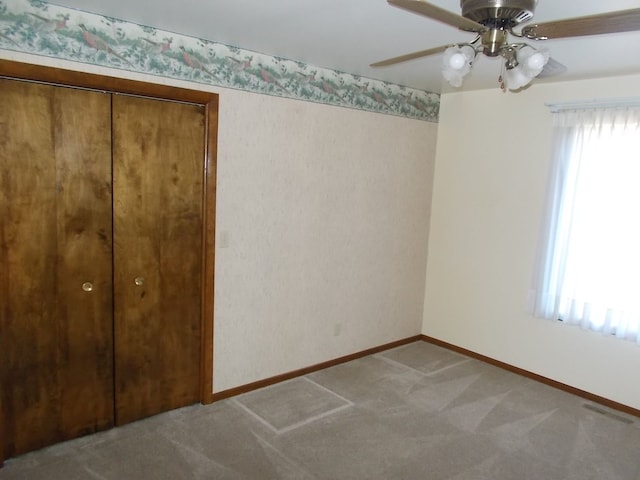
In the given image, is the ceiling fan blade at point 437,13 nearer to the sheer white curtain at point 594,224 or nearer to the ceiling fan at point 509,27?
the ceiling fan at point 509,27

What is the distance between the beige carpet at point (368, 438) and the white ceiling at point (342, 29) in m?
2.36

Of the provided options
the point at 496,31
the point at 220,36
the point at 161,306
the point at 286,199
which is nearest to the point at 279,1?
the point at 220,36

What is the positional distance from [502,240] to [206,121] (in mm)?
2637

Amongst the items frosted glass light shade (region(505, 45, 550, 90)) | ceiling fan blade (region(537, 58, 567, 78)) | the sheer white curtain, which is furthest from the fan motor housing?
the sheer white curtain

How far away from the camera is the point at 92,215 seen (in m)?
2.61

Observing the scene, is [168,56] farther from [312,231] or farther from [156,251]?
[312,231]

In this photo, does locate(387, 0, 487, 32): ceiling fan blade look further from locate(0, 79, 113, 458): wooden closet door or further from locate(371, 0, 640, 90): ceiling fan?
locate(0, 79, 113, 458): wooden closet door

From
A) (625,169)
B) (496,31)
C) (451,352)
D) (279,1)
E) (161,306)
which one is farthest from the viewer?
(451,352)

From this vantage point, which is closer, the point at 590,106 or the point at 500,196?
the point at 590,106

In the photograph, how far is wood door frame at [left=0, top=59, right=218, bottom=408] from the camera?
2.34 metres

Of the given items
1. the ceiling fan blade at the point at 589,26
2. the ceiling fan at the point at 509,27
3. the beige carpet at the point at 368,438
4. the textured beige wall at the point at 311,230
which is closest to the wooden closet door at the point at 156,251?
the textured beige wall at the point at 311,230

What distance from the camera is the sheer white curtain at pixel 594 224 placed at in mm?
3215

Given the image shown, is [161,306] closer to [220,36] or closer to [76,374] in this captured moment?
[76,374]

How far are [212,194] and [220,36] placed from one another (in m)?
0.95
